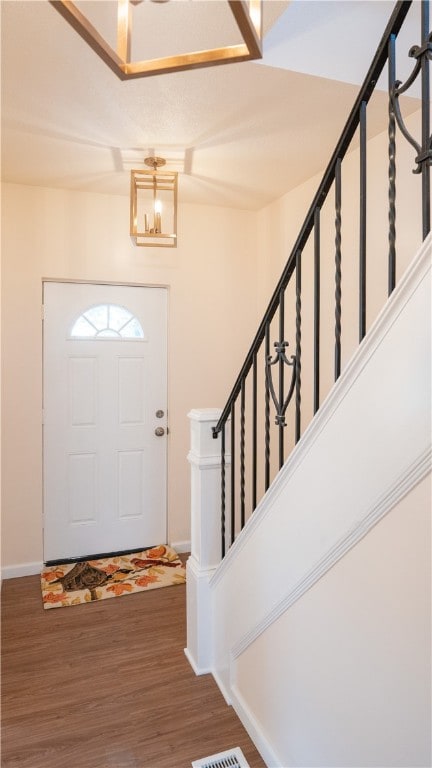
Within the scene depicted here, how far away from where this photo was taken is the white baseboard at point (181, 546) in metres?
3.79

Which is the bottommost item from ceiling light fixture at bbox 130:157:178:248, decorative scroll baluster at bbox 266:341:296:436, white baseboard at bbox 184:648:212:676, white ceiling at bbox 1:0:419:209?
white baseboard at bbox 184:648:212:676

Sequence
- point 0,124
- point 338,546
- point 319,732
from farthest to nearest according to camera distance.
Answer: point 0,124 < point 319,732 < point 338,546

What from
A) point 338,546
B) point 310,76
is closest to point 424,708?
point 338,546

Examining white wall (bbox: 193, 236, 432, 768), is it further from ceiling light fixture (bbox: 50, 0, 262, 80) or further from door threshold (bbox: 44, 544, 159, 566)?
door threshold (bbox: 44, 544, 159, 566)

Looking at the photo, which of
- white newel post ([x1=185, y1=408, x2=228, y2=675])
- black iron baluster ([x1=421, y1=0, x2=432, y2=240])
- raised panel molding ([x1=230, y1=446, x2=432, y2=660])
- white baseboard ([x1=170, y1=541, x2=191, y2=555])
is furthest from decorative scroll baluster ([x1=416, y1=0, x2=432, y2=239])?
white baseboard ([x1=170, y1=541, x2=191, y2=555])

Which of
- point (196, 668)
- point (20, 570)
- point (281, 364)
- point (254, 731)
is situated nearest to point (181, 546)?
point (20, 570)

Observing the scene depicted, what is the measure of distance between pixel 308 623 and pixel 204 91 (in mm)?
2260

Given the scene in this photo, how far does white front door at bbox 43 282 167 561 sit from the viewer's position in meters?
3.51

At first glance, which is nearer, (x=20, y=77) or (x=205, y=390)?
(x=20, y=77)

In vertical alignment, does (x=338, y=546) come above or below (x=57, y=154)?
below

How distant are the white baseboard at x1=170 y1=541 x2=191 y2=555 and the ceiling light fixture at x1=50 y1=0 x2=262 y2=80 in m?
3.42

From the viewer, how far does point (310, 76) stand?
2.12 meters

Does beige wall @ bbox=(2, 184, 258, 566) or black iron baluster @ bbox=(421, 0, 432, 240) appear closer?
black iron baluster @ bbox=(421, 0, 432, 240)

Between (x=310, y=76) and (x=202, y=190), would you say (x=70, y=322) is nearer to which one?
(x=202, y=190)
